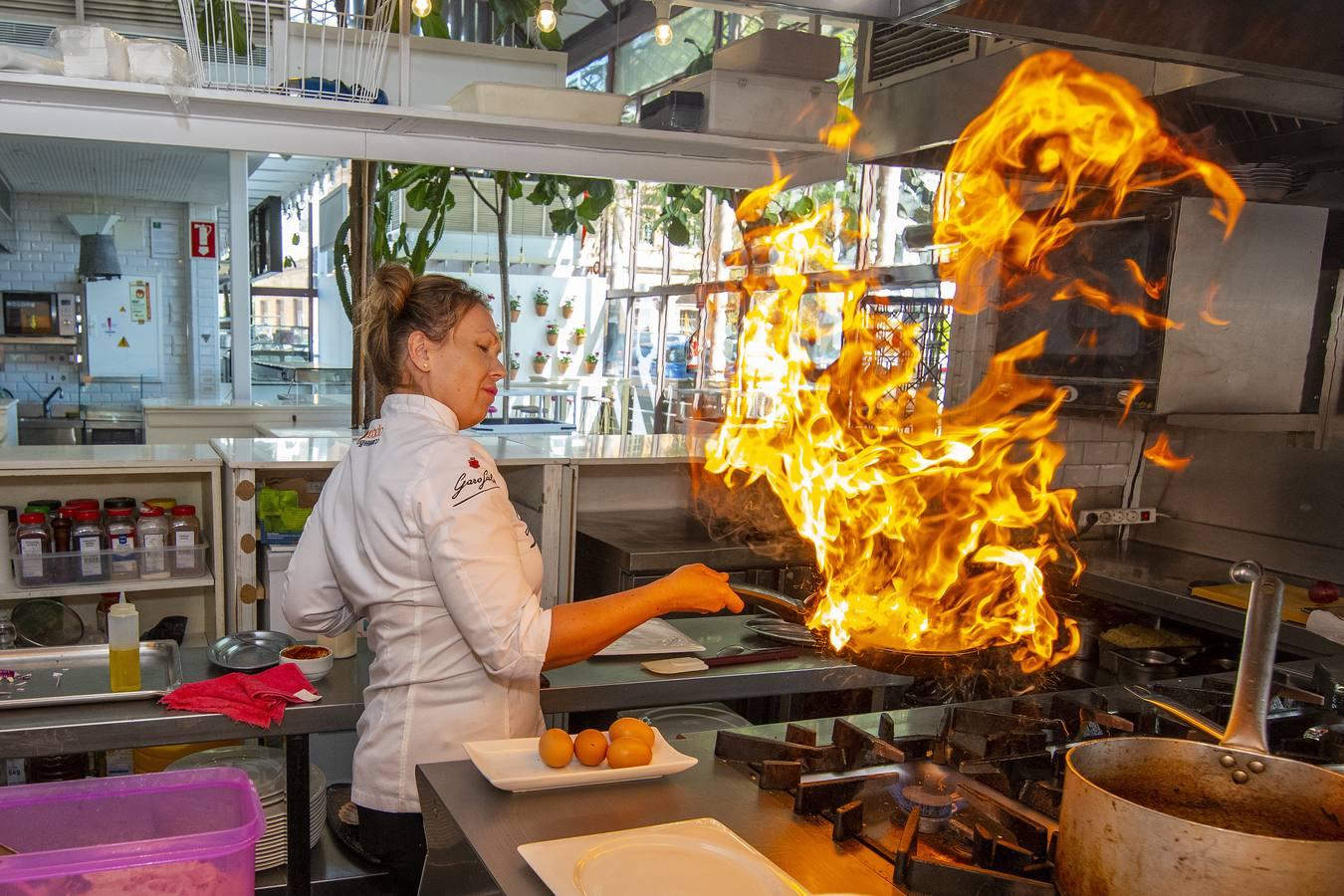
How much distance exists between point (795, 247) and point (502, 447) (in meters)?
1.34

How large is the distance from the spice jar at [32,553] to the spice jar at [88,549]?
0.09 m

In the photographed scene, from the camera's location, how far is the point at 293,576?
2.26 meters

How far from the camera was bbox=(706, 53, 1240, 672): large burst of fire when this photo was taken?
7.56 ft

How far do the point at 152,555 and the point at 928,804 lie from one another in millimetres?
2846

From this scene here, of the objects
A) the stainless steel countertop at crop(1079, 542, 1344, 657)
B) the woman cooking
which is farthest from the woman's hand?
the stainless steel countertop at crop(1079, 542, 1344, 657)

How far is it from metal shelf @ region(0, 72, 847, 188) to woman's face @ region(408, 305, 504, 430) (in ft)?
3.60

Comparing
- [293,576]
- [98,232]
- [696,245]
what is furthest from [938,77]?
[98,232]

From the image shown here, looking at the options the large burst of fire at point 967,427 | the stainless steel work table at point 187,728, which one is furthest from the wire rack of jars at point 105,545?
the large burst of fire at point 967,427

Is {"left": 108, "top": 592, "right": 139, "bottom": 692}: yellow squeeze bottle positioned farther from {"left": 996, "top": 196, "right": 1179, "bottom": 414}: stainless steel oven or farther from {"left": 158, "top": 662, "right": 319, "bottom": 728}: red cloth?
{"left": 996, "top": 196, "right": 1179, "bottom": 414}: stainless steel oven

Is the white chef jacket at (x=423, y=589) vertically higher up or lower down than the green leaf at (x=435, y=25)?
lower down

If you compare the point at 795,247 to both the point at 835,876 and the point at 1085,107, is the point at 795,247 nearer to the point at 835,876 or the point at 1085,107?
the point at 1085,107

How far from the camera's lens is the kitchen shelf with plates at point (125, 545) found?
129 inches

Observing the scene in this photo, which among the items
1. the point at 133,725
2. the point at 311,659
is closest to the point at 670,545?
the point at 311,659

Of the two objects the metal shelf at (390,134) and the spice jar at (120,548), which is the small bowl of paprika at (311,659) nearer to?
the spice jar at (120,548)
